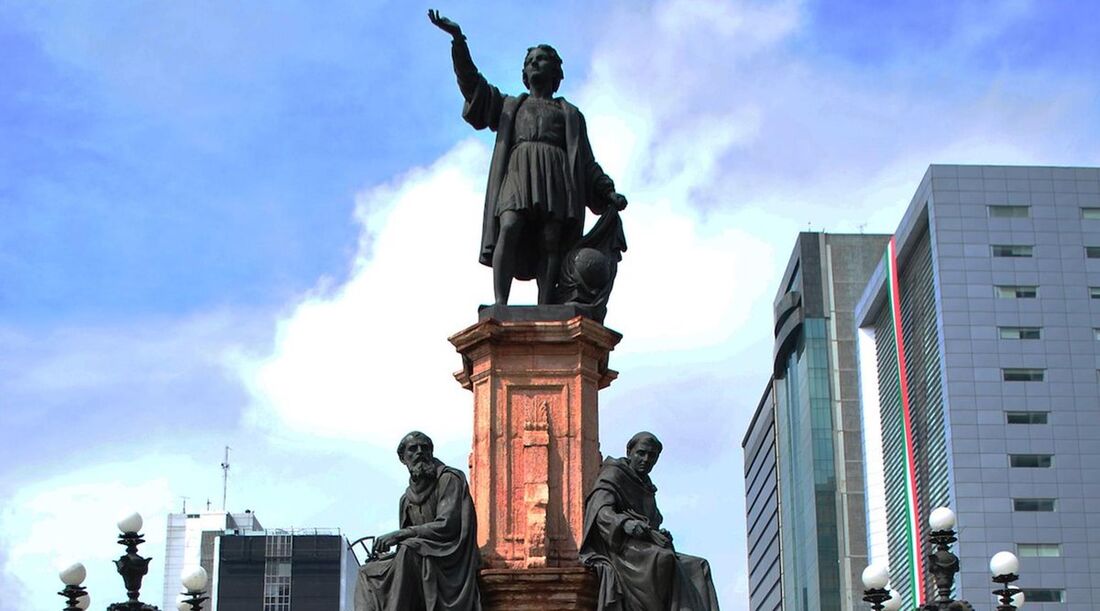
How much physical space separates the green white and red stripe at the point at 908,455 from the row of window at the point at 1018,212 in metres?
9.93

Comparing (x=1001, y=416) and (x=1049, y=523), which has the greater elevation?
(x=1001, y=416)

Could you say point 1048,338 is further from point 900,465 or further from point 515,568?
point 515,568

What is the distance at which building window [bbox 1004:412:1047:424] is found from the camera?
88.2 meters

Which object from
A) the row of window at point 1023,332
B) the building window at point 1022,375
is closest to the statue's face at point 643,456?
the building window at point 1022,375

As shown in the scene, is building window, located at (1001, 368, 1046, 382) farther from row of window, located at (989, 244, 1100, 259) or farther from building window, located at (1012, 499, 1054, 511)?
building window, located at (1012, 499, 1054, 511)

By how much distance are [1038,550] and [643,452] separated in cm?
7633

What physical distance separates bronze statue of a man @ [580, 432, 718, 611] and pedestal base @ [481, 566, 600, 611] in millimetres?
196

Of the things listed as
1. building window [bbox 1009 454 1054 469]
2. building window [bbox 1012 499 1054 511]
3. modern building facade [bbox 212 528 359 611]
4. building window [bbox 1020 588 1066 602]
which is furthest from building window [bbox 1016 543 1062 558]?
modern building facade [bbox 212 528 359 611]

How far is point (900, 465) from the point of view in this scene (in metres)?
106

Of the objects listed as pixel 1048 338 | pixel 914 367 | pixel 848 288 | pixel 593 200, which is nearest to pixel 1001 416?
pixel 1048 338

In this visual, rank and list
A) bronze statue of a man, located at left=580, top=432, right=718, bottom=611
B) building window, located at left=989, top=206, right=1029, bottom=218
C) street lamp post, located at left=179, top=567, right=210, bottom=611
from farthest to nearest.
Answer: building window, located at left=989, top=206, right=1029, bottom=218 < street lamp post, located at left=179, top=567, right=210, bottom=611 < bronze statue of a man, located at left=580, top=432, right=718, bottom=611

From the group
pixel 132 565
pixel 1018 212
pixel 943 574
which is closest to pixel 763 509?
pixel 1018 212

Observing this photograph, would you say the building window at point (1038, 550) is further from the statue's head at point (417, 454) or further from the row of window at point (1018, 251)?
the statue's head at point (417, 454)

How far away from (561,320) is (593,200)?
155 centimetres
